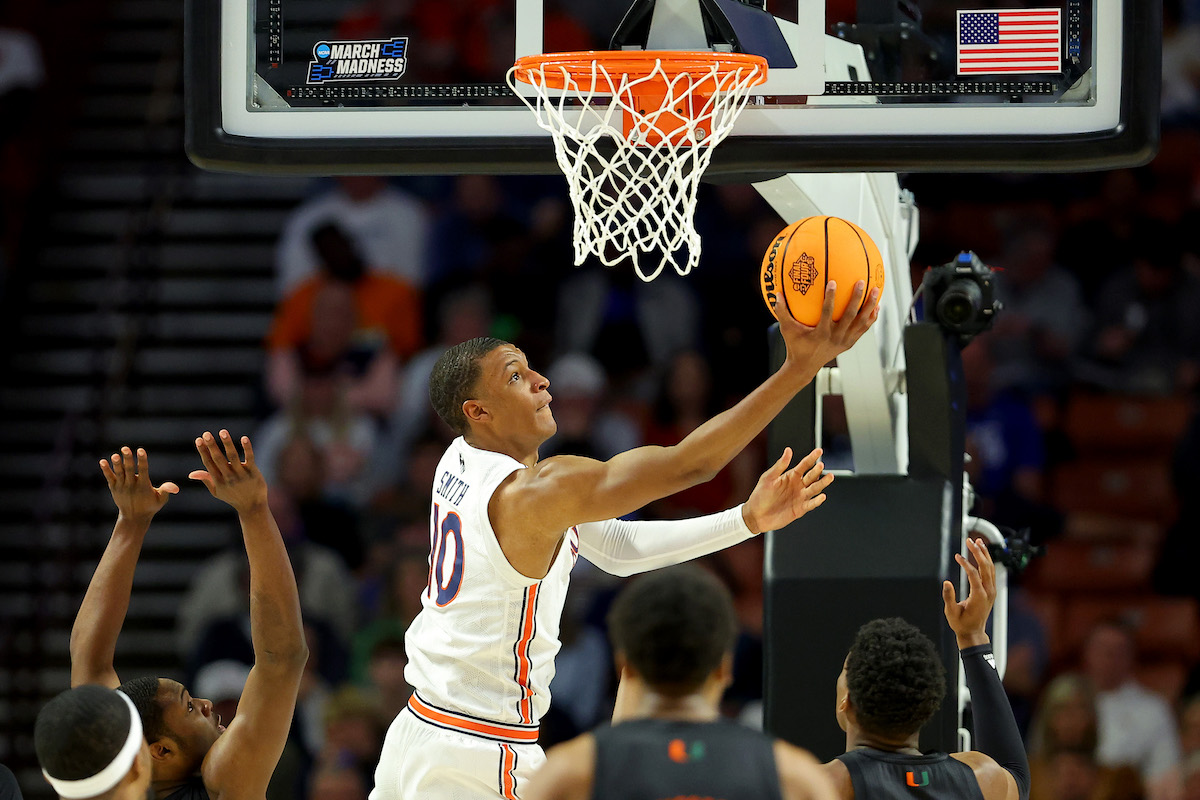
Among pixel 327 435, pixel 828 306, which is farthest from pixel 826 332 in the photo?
pixel 327 435

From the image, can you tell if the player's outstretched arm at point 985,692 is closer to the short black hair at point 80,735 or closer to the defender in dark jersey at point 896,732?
the defender in dark jersey at point 896,732

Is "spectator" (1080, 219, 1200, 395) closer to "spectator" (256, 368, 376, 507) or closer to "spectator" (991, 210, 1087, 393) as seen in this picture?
"spectator" (991, 210, 1087, 393)

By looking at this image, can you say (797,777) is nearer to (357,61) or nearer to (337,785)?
(357,61)

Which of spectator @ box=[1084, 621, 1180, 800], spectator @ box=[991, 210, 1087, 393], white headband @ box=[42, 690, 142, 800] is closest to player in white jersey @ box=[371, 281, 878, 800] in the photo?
white headband @ box=[42, 690, 142, 800]

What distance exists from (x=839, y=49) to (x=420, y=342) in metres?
4.61

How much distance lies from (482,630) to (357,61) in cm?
161

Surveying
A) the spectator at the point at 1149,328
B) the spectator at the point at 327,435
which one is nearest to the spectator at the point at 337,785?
the spectator at the point at 327,435

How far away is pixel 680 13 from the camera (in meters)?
4.39

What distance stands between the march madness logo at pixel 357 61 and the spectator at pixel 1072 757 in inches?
173

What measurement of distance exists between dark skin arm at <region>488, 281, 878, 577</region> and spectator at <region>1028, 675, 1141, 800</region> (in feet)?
13.0

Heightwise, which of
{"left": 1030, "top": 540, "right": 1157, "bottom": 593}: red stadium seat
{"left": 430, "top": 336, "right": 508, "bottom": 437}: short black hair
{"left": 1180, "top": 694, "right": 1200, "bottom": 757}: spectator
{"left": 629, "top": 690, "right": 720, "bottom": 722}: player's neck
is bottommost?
{"left": 1180, "top": 694, "right": 1200, "bottom": 757}: spectator

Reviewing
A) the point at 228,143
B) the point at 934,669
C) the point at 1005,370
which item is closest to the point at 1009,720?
the point at 934,669

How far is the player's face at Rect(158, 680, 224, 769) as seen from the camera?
11.9ft

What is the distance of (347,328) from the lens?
29.4 ft
